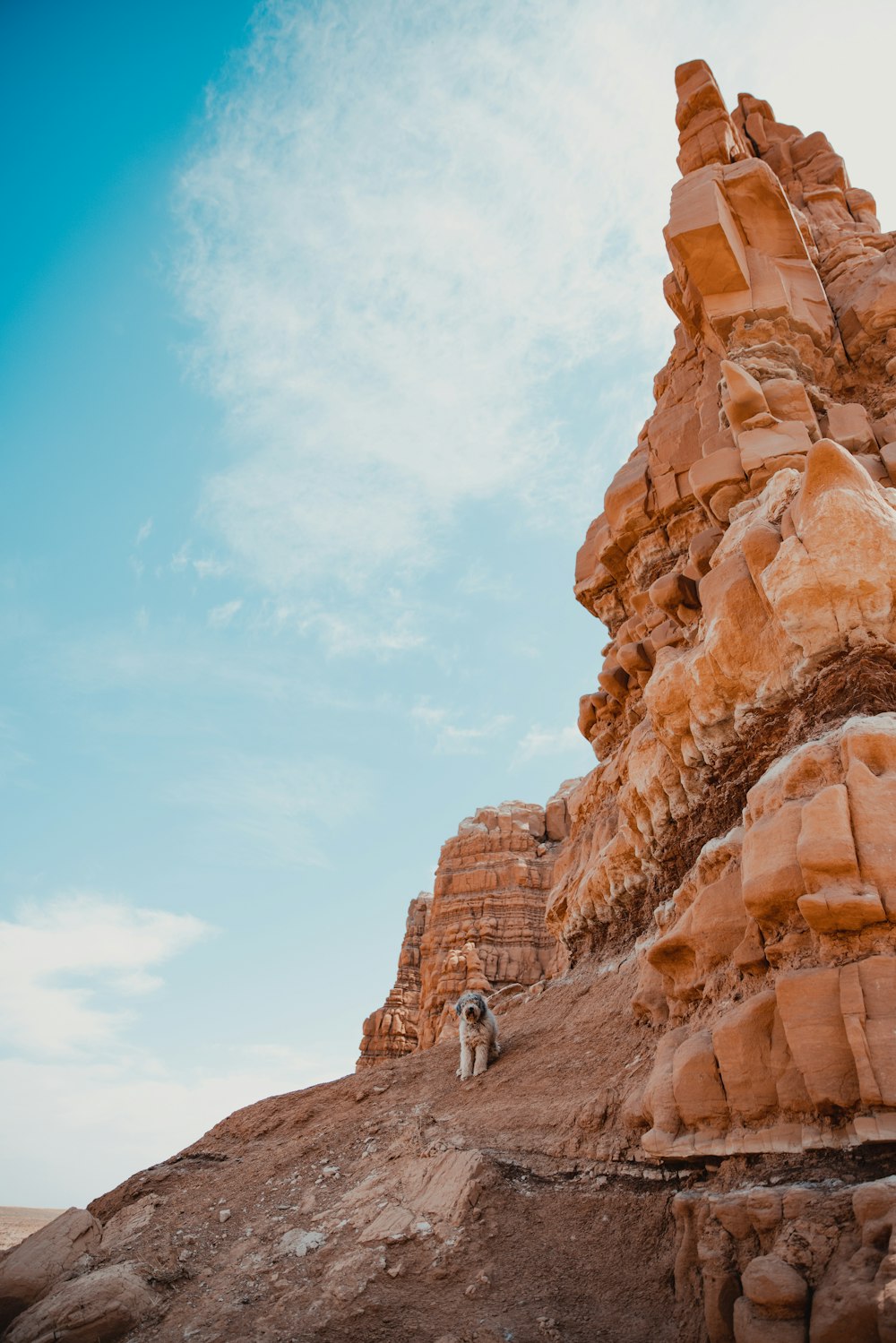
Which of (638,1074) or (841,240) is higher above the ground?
(841,240)

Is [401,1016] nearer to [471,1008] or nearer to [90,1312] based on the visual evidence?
[471,1008]

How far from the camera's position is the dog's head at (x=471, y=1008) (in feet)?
37.8

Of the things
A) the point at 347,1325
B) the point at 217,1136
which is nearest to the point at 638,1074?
the point at 347,1325

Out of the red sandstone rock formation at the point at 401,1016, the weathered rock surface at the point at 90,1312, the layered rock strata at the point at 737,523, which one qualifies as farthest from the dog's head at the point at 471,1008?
the red sandstone rock formation at the point at 401,1016

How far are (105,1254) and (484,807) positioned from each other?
42305mm

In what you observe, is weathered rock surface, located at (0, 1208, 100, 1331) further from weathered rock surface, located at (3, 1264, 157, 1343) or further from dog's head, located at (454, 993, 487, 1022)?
dog's head, located at (454, 993, 487, 1022)

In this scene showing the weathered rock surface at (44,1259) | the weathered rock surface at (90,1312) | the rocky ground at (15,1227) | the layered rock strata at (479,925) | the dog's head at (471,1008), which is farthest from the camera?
the layered rock strata at (479,925)

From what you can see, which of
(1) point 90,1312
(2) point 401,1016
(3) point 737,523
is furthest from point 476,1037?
(2) point 401,1016

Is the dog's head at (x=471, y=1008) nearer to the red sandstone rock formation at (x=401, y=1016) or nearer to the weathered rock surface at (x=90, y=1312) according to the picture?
the weathered rock surface at (x=90, y=1312)

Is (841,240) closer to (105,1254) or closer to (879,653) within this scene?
(879,653)

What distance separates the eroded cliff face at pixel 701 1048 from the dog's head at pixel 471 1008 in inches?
25.7

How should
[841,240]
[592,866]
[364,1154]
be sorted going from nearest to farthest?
[364,1154] < [592,866] < [841,240]

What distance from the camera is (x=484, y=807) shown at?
167 ft

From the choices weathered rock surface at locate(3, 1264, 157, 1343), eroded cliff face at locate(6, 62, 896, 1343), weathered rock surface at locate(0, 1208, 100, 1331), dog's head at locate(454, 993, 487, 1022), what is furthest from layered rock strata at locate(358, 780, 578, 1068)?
weathered rock surface at locate(3, 1264, 157, 1343)
